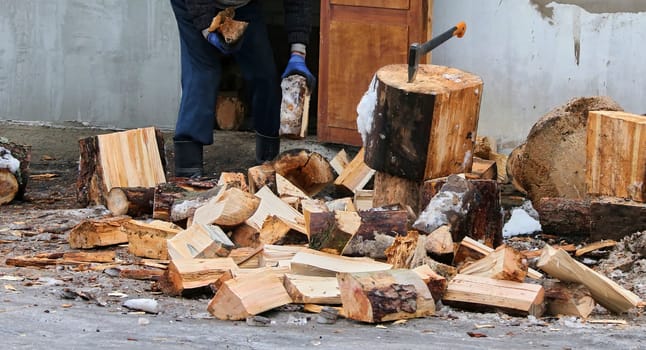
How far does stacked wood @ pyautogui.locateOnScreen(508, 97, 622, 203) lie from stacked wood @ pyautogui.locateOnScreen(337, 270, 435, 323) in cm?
239

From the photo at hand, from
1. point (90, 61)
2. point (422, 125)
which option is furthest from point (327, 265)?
point (90, 61)

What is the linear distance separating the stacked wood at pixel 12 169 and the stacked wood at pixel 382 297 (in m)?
3.09

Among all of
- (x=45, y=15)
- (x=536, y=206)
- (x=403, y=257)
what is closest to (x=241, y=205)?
(x=403, y=257)

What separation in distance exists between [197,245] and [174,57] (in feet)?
13.3

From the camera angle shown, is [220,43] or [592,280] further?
[220,43]

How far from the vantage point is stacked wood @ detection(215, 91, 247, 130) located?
8.66 metres

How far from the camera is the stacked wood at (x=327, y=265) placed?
422 cm

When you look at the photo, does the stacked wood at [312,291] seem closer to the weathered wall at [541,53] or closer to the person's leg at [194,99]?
the person's leg at [194,99]

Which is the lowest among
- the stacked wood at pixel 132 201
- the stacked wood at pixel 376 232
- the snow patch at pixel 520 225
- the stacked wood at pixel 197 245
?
the snow patch at pixel 520 225

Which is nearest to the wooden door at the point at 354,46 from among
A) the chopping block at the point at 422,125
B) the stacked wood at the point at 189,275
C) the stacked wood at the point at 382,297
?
the chopping block at the point at 422,125

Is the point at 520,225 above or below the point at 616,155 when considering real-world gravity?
below

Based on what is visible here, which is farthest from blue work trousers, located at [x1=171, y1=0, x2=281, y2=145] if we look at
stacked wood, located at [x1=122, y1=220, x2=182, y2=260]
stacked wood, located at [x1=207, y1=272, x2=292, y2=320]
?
stacked wood, located at [x1=207, y1=272, x2=292, y2=320]

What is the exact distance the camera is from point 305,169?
637 centimetres

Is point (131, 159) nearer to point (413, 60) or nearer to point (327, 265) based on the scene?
point (413, 60)
